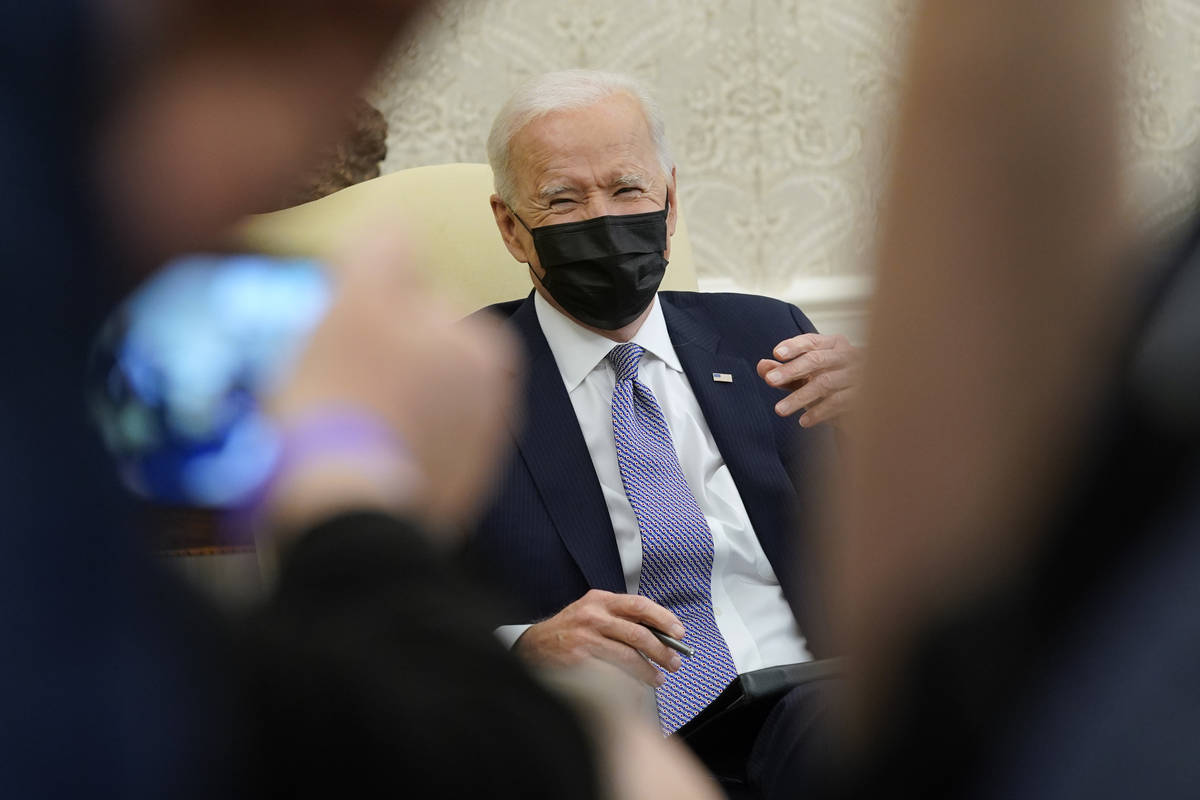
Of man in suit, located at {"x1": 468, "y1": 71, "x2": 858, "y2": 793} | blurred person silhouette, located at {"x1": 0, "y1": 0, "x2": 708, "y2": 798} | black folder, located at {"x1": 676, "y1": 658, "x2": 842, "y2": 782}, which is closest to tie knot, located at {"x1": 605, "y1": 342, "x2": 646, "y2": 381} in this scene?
Result: man in suit, located at {"x1": 468, "y1": 71, "x2": 858, "y2": 793}

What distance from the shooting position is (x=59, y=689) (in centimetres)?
32

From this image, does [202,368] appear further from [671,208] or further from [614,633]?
[671,208]

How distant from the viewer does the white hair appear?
1.88m

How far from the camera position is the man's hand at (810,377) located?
5.49 ft

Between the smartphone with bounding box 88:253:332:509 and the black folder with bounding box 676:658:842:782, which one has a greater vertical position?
the smartphone with bounding box 88:253:332:509

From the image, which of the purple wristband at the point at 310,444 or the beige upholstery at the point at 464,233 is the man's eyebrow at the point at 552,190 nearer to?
the beige upholstery at the point at 464,233

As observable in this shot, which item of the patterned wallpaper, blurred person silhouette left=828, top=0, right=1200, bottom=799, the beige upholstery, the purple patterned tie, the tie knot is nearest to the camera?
blurred person silhouette left=828, top=0, right=1200, bottom=799

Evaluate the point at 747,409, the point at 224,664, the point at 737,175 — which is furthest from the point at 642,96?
the point at 224,664

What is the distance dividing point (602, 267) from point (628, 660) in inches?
27.3

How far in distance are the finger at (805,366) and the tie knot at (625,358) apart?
21cm

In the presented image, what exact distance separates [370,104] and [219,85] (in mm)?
90

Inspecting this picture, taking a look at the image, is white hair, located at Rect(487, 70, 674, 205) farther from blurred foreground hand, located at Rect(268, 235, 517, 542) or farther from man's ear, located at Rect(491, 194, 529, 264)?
blurred foreground hand, located at Rect(268, 235, 517, 542)

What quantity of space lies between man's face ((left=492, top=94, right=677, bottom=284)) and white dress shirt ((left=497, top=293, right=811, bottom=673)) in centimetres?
15

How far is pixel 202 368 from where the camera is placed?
38 cm
